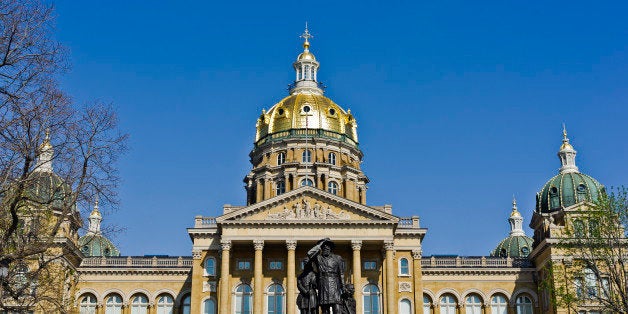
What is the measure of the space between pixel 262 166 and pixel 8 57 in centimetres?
5705

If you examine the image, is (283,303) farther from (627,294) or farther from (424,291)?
(627,294)

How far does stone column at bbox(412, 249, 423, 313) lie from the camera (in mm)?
67244

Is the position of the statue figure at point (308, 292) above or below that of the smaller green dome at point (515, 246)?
below

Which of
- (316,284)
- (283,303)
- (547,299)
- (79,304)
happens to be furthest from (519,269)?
(316,284)

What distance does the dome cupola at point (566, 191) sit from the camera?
73.5 m

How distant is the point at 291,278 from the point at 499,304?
20.9 metres

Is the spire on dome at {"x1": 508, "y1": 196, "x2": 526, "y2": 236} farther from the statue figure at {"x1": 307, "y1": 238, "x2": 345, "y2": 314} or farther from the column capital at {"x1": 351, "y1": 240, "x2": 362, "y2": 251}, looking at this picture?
the statue figure at {"x1": 307, "y1": 238, "x2": 345, "y2": 314}

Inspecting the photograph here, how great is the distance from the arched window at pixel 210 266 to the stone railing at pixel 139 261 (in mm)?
5809

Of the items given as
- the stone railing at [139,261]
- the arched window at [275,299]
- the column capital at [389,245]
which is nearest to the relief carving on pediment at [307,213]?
the column capital at [389,245]

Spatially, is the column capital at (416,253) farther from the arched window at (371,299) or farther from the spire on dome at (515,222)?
the spire on dome at (515,222)

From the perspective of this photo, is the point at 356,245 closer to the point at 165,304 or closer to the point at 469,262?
the point at 469,262

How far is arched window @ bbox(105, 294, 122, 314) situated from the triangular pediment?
14.4 m

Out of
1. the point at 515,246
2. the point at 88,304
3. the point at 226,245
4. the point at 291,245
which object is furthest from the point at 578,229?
the point at 515,246

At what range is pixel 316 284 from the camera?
78.5ft
